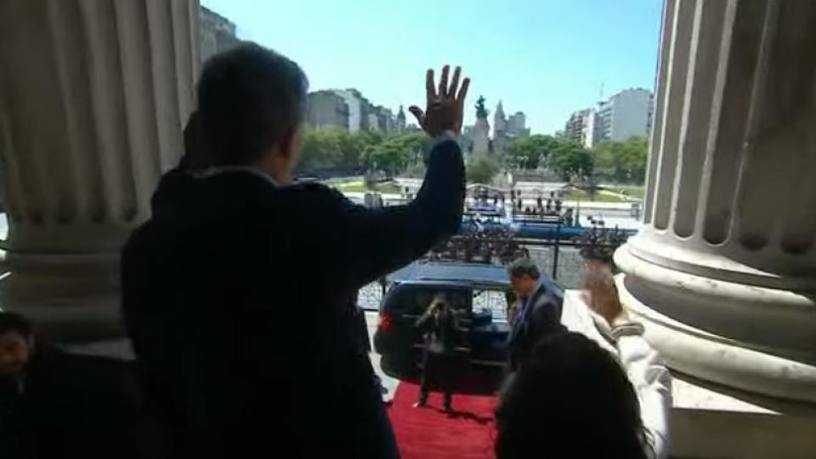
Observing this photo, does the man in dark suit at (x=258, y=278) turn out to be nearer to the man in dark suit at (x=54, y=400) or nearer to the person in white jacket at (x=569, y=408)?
the person in white jacket at (x=569, y=408)

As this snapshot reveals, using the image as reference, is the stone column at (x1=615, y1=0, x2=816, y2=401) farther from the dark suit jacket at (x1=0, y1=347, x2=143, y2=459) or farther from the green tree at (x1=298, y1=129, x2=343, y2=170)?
the dark suit jacket at (x1=0, y1=347, x2=143, y2=459)

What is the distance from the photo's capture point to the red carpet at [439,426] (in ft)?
13.6

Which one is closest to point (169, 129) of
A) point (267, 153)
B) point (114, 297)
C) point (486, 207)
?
point (114, 297)

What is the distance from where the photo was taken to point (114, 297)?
2254 mm

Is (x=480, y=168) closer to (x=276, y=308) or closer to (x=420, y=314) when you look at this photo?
(x=420, y=314)

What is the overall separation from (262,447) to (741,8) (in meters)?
1.57

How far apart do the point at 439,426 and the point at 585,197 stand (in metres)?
16.8

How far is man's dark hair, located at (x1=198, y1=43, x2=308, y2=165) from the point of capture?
108 cm

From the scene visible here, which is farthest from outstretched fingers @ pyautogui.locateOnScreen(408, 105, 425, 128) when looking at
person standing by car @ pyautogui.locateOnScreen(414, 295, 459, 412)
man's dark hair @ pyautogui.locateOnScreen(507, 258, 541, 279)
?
person standing by car @ pyautogui.locateOnScreen(414, 295, 459, 412)

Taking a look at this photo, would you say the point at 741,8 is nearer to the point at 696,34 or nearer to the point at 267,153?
the point at 696,34

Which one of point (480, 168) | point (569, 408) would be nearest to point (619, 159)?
point (480, 168)

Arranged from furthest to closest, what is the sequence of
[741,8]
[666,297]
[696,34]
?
[666,297] → [696,34] → [741,8]

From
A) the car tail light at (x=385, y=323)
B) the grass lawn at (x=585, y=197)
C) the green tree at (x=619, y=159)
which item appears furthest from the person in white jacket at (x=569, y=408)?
the grass lawn at (x=585, y=197)

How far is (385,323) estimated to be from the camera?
25.9 ft
